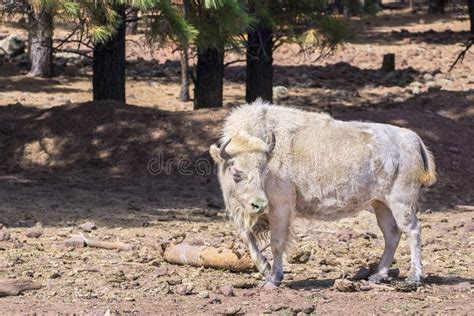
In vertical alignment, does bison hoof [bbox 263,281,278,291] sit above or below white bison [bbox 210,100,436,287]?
below

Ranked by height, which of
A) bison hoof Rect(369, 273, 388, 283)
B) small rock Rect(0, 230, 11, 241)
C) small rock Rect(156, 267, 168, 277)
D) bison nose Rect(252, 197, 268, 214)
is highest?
bison nose Rect(252, 197, 268, 214)

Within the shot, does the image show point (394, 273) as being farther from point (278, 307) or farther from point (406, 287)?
point (278, 307)

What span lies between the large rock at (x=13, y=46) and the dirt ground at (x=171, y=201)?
0.92m

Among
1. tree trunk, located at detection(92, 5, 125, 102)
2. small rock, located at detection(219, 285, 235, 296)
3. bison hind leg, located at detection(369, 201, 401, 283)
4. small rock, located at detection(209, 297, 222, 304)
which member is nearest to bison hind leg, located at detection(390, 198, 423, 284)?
bison hind leg, located at detection(369, 201, 401, 283)

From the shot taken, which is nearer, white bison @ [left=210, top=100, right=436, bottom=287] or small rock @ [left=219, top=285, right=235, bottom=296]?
small rock @ [left=219, top=285, right=235, bottom=296]

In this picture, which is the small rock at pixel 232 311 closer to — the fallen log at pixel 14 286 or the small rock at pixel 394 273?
the fallen log at pixel 14 286

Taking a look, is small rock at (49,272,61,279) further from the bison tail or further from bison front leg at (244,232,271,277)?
the bison tail

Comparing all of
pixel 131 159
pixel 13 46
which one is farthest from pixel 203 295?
pixel 13 46

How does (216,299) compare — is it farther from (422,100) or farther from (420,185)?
(422,100)

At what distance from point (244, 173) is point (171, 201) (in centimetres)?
566

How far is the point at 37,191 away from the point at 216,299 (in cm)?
658

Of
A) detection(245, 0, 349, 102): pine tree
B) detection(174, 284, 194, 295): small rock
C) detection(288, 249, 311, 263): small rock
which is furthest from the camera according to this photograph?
detection(245, 0, 349, 102): pine tree

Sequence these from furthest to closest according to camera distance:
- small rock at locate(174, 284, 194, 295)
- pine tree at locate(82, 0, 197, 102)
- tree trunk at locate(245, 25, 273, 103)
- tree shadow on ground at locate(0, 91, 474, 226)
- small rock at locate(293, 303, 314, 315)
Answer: tree trunk at locate(245, 25, 273, 103) → tree shadow on ground at locate(0, 91, 474, 226) → pine tree at locate(82, 0, 197, 102) → small rock at locate(174, 284, 194, 295) → small rock at locate(293, 303, 314, 315)

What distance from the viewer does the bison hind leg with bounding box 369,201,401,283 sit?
927 cm
